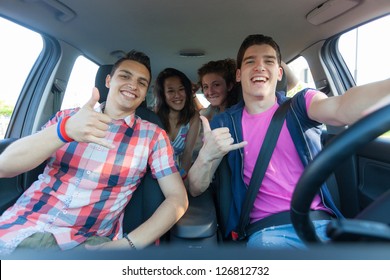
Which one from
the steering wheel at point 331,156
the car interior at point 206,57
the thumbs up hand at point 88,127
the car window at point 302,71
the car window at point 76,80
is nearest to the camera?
the steering wheel at point 331,156

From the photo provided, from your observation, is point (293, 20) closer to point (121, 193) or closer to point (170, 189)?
point (170, 189)

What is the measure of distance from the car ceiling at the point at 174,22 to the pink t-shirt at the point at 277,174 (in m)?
0.96

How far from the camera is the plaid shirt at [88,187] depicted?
1.33 m

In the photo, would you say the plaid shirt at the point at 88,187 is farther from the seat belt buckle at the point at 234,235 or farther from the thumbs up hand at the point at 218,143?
the seat belt buckle at the point at 234,235

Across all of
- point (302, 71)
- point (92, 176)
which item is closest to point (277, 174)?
point (92, 176)

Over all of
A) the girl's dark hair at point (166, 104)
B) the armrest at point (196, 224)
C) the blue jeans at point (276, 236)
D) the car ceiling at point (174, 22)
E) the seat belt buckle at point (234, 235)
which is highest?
the car ceiling at point (174, 22)

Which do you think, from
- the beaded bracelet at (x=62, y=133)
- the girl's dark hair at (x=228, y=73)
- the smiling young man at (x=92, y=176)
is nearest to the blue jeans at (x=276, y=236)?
the smiling young man at (x=92, y=176)

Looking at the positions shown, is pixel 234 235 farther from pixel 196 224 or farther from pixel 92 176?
pixel 92 176

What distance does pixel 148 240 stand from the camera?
1310 millimetres

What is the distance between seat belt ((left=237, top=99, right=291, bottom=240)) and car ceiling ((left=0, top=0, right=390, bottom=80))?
3.17ft

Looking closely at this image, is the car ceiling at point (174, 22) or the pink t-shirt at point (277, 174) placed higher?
the car ceiling at point (174, 22)

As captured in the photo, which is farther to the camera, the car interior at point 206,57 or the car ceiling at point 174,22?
the car ceiling at point 174,22
